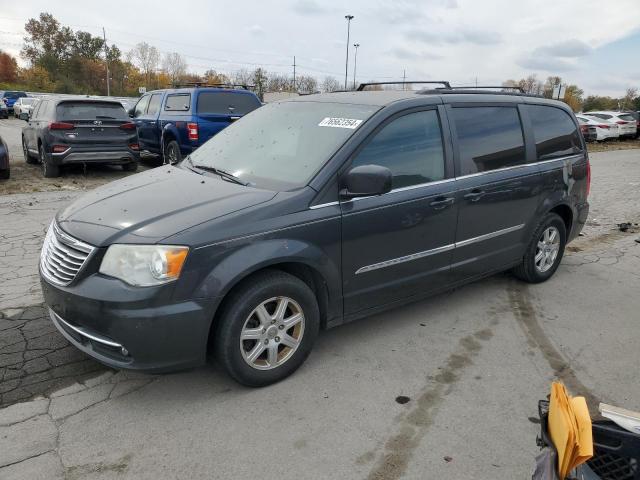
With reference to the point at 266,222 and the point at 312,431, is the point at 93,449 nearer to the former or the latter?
the point at 312,431

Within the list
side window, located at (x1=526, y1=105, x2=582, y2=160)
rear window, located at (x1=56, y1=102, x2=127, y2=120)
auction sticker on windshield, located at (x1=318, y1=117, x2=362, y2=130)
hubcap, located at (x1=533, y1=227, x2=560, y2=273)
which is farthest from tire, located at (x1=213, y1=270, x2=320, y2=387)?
rear window, located at (x1=56, y1=102, x2=127, y2=120)

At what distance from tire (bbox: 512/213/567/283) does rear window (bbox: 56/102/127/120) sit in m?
8.75

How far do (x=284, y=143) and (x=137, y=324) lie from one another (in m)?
1.72

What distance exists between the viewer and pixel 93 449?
2605 millimetres

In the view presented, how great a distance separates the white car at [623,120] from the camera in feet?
87.1

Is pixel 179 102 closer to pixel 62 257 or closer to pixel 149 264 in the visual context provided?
pixel 62 257

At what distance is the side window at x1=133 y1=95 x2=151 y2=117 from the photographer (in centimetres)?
1327

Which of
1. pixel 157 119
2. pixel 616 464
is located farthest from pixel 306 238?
pixel 157 119

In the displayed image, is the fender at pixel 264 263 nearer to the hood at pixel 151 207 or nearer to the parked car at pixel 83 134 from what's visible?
the hood at pixel 151 207

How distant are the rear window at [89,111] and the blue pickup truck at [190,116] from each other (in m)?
1.11

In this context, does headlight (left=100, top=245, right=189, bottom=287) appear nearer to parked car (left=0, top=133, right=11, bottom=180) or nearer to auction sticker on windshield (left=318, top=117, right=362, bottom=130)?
auction sticker on windshield (left=318, top=117, right=362, bottom=130)

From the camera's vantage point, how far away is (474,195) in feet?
13.4

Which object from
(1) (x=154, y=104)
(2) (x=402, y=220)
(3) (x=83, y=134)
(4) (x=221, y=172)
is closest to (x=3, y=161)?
(3) (x=83, y=134)

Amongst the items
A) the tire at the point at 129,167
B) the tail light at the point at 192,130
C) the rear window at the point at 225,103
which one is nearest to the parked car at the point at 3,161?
the tire at the point at 129,167
